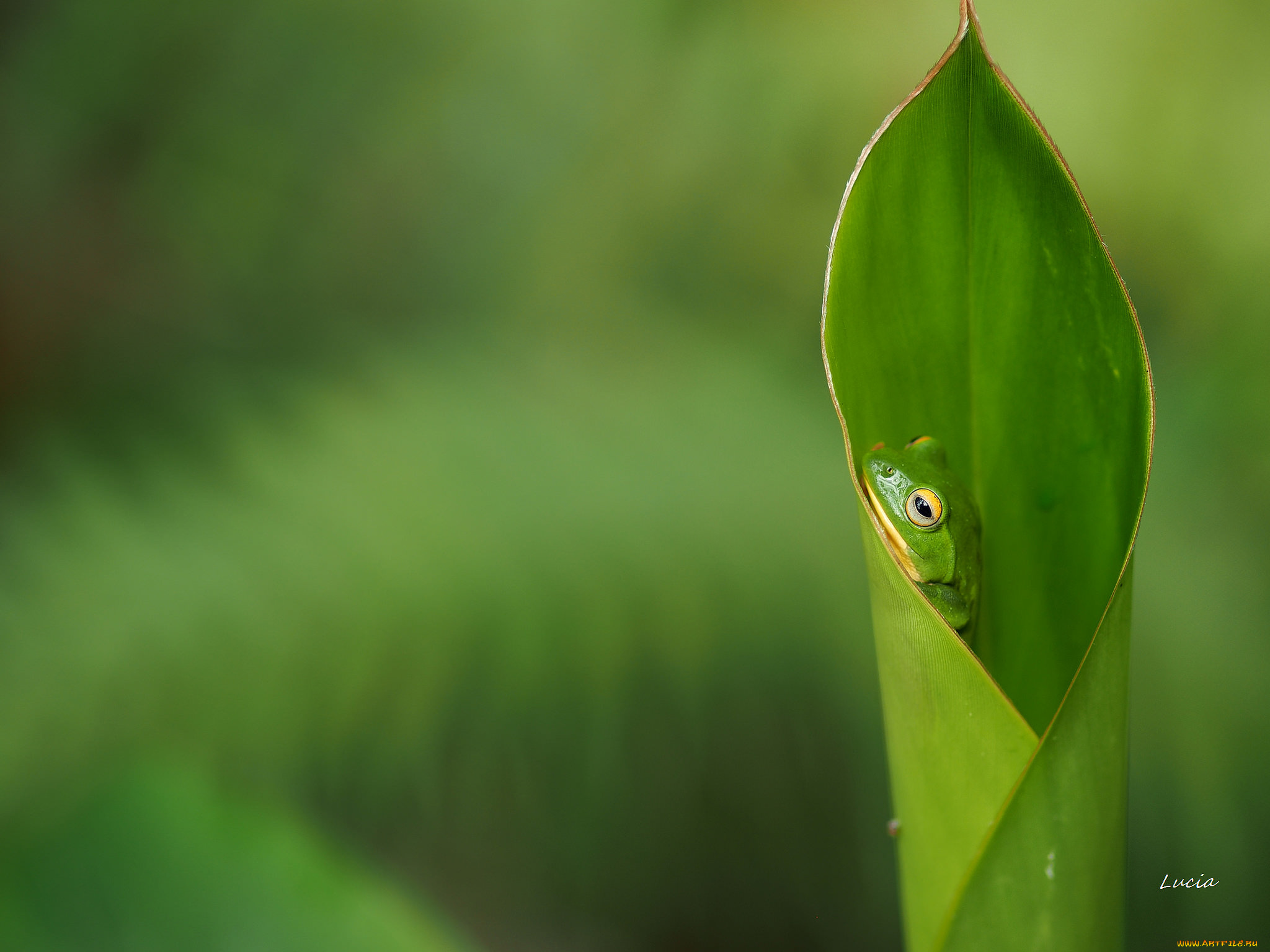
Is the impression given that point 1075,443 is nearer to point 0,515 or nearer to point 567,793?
point 567,793

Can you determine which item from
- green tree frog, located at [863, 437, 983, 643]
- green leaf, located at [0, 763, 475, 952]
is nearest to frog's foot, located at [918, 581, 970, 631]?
green tree frog, located at [863, 437, 983, 643]

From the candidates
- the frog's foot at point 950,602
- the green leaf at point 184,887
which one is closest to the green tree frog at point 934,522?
the frog's foot at point 950,602

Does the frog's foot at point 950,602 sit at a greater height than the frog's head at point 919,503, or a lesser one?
lesser

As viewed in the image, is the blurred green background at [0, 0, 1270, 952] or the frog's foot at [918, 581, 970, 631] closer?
the frog's foot at [918, 581, 970, 631]

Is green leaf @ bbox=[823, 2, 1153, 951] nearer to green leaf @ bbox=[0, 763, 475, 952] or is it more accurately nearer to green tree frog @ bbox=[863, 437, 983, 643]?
green tree frog @ bbox=[863, 437, 983, 643]

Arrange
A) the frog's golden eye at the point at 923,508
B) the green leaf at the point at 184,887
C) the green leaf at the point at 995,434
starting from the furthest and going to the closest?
the green leaf at the point at 184,887, the frog's golden eye at the point at 923,508, the green leaf at the point at 995,434

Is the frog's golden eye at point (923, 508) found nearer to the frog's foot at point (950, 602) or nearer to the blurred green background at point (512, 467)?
the frog's foot at point (950, 602)

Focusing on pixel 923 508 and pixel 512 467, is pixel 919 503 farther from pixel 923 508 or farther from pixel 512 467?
pixel 512 467

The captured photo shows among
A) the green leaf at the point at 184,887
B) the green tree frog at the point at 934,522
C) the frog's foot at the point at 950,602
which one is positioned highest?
the green tree frog at the point at 934,522
